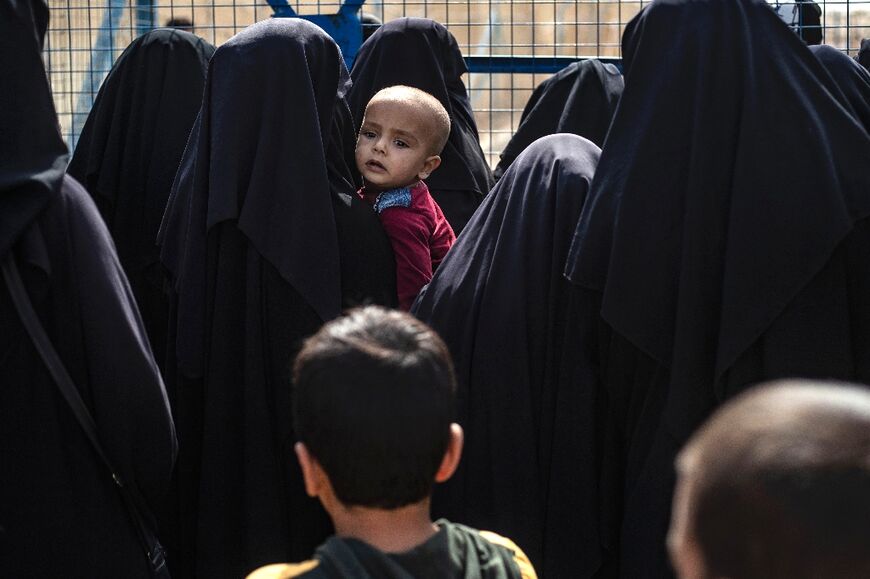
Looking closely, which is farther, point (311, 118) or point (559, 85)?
point (559, 85)

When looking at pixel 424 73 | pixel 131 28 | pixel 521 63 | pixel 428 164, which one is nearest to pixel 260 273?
pixel 428 164

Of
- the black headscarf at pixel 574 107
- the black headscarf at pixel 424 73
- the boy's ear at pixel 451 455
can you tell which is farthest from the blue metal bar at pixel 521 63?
the boy's ear at pixel 451 455

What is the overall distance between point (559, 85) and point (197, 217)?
2.62 metres

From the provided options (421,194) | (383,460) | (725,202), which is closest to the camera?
(383,460)

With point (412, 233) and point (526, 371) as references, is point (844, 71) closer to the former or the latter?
point (412, 233)

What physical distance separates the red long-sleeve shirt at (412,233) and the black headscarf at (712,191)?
1.94 ft

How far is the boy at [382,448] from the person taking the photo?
5.72 feet

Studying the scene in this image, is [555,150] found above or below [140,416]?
above

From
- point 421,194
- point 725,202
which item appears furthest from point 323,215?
point 725,202

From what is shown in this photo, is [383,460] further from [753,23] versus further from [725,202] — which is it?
[753,23]

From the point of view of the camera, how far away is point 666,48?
2977 mm

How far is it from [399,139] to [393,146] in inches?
1.6

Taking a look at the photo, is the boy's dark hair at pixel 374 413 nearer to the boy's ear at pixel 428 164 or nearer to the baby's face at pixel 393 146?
the baby's face at pixel 393 146

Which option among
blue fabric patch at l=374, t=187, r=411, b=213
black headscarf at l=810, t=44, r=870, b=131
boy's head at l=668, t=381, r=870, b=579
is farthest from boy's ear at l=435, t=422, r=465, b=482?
black headscarf at l=810, t=44, r=870, b=131
